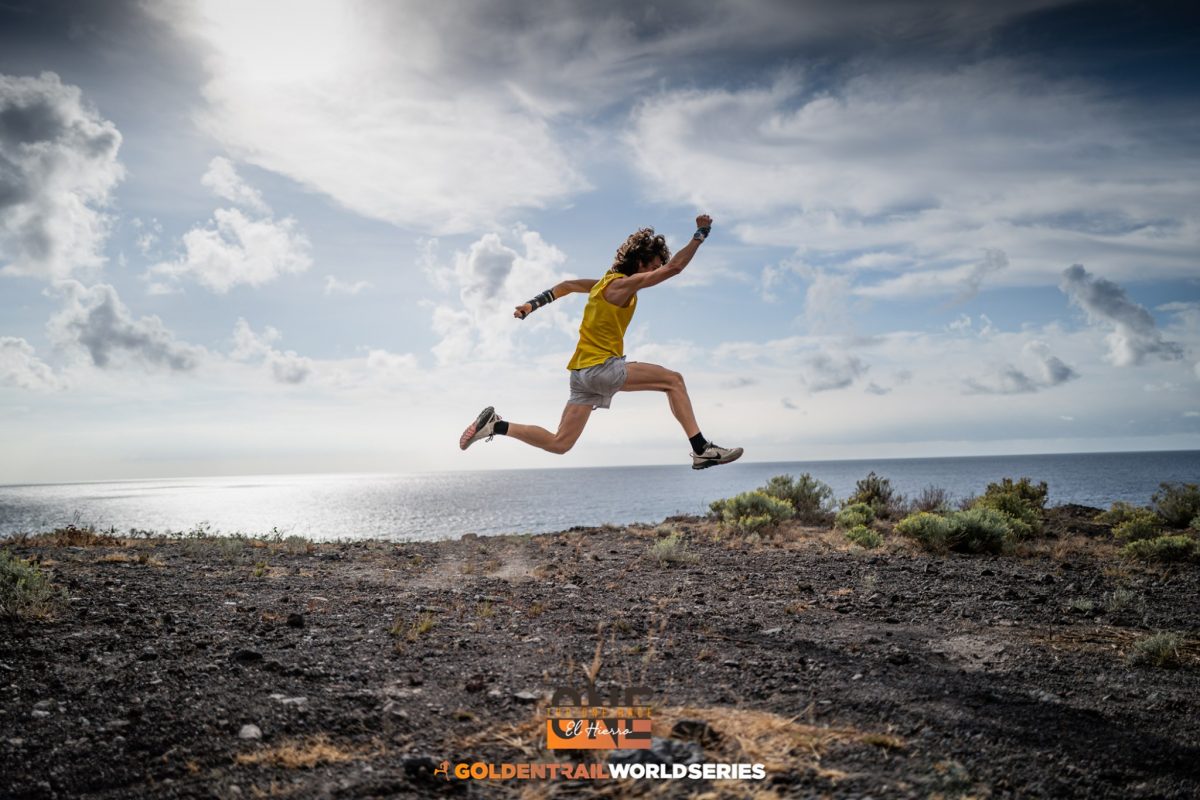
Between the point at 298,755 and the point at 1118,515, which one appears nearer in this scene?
the point at 298,755

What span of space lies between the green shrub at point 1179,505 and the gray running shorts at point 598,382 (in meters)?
14.3

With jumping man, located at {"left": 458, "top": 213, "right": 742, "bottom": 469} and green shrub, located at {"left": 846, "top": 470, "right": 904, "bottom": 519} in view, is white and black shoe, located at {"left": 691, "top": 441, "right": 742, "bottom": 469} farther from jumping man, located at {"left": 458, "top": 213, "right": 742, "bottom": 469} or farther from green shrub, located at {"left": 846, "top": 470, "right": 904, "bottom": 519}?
green shrub, located at {"left": 846, "top": 470, "right": 904, "bottom": 519}

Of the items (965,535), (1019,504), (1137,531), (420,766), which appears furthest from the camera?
(1019,504)

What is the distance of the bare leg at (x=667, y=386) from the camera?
7.57 metres

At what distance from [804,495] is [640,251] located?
39.7ft

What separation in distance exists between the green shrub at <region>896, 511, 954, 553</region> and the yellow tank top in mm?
7164

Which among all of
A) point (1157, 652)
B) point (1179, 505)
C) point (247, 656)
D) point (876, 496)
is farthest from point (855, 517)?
point (247, 656)

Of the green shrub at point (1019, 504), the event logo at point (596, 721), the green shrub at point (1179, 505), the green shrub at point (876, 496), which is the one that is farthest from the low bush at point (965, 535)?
the event logo at point (596, 721)

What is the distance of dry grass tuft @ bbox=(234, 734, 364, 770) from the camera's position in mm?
3477

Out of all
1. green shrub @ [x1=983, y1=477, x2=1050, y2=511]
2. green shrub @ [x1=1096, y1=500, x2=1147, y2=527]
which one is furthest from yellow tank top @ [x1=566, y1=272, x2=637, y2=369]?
green shrub @ [x1=1096, y1=500, x2=1147, y2=527]

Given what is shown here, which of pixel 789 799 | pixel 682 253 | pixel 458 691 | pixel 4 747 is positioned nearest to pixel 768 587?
pixel 682 253

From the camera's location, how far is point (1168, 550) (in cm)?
1054

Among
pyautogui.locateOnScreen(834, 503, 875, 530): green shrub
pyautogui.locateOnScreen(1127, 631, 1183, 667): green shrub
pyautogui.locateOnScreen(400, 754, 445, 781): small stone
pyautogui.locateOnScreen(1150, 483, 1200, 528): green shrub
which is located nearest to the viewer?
pyautogui.locateOnScreen(400, 754, 445, 781): small stone

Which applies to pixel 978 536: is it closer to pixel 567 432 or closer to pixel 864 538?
pixel 864 538
